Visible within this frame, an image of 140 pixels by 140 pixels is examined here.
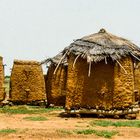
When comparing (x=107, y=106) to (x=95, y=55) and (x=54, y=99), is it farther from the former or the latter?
(x=54, y=99)

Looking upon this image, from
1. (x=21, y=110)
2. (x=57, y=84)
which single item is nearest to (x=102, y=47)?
(x=21, y=110)

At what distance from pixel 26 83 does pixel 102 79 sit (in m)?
6.80

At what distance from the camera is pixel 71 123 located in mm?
15789

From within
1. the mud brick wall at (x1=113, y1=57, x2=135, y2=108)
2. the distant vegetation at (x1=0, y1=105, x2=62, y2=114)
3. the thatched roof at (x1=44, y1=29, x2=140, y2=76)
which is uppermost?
the thatched roof at (x1=44, y1=29, x2=140, y2=76)

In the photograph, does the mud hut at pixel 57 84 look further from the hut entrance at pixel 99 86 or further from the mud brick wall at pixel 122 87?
the mud brick wall at pixel 122 87

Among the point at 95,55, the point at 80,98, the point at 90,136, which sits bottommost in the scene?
the point at 90,136

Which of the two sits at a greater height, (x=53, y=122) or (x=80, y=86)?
(x=80, y=86)

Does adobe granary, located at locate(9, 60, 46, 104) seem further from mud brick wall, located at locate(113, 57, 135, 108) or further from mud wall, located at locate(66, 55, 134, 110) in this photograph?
mud brick wall, located at locate(113, 57, 135, 108)

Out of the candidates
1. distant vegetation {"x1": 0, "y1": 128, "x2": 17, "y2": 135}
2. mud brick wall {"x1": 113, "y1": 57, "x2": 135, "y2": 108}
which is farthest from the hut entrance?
distant vegetation {"x1": 0, "y1": 128, "x2": 17, "y2": 135}

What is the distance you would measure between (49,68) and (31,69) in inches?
62.7

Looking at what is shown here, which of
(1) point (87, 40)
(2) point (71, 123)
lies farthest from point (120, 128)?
(1) point (87, 40)

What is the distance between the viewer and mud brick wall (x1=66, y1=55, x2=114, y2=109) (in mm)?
17391

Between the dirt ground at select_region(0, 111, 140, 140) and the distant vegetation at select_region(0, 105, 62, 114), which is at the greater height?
the distant vegetation at select_region(0, 105, 62, 114)

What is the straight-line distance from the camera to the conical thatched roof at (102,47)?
17219mm
